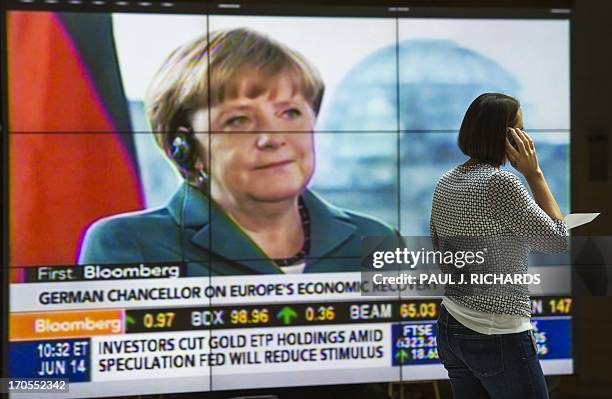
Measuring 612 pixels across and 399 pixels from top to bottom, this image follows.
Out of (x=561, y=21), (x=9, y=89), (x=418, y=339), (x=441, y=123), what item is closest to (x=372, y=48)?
(x=441, y=123)

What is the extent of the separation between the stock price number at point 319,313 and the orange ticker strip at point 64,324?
1.19m

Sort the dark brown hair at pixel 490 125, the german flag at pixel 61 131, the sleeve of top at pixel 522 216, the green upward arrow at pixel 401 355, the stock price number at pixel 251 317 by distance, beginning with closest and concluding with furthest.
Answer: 1. the sleeve of top at pixel 522 216
2. the dark brown hair at pixel 490 125
3. the german flag at pixel 61 131
4. the stock price number at pixel 251 317
5. the green upward arrow at pixel 401 355

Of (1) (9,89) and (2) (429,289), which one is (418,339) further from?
(1) (9,89)

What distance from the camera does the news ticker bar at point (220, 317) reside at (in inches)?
202

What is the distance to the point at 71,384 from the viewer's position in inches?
204

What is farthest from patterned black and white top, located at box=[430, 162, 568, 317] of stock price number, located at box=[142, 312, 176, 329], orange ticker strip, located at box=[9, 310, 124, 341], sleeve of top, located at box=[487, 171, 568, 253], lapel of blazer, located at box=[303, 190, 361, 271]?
orange ticker strip, located at box=[9, 310, 124, 341]

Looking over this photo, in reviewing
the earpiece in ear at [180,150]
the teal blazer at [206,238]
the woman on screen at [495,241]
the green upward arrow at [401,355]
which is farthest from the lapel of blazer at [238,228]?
the woman on screen at [495,241]

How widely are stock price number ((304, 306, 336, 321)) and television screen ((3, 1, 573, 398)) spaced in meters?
0.02

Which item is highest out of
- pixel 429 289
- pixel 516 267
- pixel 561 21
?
pixel 561 21

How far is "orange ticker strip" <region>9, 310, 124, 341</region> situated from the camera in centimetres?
512

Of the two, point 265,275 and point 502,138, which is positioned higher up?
point 502,138

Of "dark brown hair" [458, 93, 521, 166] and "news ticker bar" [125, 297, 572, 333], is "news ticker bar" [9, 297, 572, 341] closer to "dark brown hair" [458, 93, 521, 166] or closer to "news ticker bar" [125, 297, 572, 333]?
"news ticker bar" [125, 297, 572, 333]

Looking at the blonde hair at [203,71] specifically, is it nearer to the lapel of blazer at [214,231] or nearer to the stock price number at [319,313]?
the lapel of blazer at [214,231]

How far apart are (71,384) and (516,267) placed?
352 centimetres
